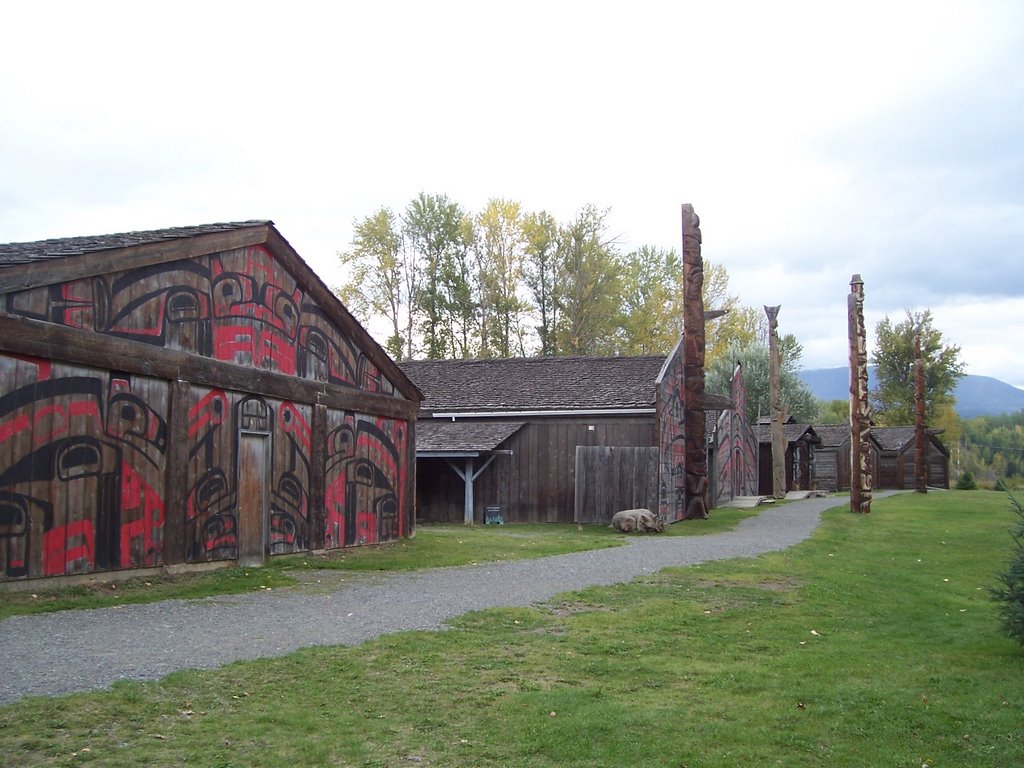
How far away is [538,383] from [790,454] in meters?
26.4

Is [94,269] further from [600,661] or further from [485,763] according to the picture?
[485,763]

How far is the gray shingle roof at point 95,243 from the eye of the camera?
11344mm

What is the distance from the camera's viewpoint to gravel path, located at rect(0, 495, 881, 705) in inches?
293

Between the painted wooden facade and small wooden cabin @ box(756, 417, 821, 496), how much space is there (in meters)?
34.4

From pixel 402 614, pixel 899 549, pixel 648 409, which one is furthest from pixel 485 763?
pixel 648 409

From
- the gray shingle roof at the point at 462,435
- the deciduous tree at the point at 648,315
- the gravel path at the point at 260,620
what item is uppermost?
the deciduous tree at the point at 648,315

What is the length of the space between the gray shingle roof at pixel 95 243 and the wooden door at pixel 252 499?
121 inches

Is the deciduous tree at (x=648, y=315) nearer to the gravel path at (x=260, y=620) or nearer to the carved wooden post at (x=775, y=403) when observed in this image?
the carved wooden post at (x=775, y=403)

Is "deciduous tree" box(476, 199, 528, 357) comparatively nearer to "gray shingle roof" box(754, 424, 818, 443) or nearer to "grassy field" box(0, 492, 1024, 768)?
"gray shingle roof" box(754, 424, 818, 443)

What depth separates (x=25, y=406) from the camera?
10828 millimetres

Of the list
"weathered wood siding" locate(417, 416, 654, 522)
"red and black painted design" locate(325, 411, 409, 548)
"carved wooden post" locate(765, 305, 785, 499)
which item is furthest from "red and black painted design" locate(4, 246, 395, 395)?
"carved wooden post" locate(765, 305, 785, 499)

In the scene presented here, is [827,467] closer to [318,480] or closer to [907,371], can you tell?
[907,371]

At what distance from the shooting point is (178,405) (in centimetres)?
1310

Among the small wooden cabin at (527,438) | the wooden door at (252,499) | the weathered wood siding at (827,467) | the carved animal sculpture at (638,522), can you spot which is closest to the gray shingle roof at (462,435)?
the small wooden cabin at (527,438)
